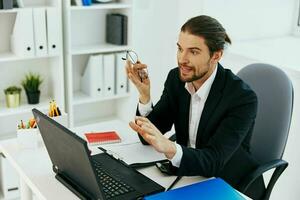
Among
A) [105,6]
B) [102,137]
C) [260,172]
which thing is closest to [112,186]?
[102,137]

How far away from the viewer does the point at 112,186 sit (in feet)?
5.01

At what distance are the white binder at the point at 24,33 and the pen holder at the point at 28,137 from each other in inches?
49.5

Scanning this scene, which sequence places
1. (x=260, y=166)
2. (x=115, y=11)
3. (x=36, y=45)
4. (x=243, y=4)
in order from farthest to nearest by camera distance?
(x=115, y=11)
(x=243, y=4)
(x=36, y=45)
(x=260, y=166)

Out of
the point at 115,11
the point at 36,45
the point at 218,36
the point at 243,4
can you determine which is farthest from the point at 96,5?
the point at 218,36

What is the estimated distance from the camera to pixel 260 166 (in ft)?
6.25

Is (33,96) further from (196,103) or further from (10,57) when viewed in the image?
(196,103)

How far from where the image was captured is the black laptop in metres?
1.36

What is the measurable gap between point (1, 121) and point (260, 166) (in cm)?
212

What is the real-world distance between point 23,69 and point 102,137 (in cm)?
158

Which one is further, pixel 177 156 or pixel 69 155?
pixel 177 156

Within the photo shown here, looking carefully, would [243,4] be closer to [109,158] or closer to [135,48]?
[135,48]

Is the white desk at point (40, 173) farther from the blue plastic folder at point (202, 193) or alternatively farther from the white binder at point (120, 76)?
the white binder at point (120, 76)

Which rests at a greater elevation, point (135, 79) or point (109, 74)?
point (135, 79)

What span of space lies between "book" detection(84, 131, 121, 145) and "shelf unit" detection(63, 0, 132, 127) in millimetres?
1334
